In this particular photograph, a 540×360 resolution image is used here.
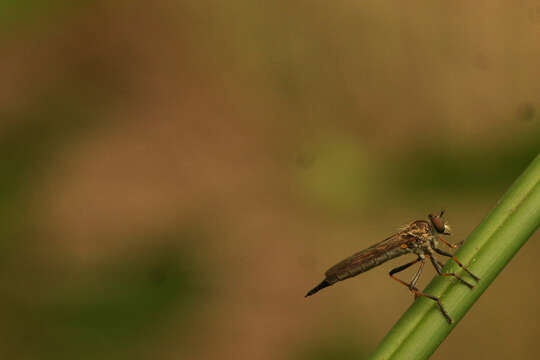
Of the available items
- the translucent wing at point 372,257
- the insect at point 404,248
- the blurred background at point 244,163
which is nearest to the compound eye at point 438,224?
the insect at point 404,248

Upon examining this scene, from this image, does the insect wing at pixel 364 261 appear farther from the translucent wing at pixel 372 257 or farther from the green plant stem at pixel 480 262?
the green plant stem at pixel 480 262

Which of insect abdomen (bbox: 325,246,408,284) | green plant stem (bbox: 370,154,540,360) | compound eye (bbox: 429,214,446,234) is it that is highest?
compound eye (bbox: 429,214,446,234)

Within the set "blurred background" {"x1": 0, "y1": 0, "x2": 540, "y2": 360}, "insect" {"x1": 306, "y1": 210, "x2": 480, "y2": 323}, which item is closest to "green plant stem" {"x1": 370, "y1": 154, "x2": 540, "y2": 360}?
"insect" {"x1": 306, "y1": 210, "x2": 480, "y2": 323}

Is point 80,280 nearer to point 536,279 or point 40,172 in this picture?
point 40,172

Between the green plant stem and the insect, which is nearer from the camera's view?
the green plant stem

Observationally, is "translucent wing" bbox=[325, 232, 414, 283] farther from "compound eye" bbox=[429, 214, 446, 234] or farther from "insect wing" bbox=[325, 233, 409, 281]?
"compound eye" bbox=[429, 214, 446, 234]

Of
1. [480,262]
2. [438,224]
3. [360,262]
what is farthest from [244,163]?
[480,262]
